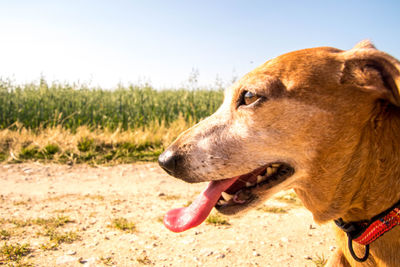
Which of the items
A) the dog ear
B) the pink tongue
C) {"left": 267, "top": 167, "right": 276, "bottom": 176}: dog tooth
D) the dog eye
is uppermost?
the dog ear

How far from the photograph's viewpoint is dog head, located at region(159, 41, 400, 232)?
209 cm

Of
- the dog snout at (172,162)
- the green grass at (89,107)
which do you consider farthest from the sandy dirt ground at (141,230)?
the green grass at (89,107)

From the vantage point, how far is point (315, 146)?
2.17 m

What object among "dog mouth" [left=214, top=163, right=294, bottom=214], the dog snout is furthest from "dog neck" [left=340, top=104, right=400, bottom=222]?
the dog snout

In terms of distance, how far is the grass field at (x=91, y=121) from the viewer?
6.91 meters

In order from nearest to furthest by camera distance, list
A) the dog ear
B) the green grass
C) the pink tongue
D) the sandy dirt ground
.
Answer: the dog ear
the pink tongue
the sandy dirt ground
the green grass

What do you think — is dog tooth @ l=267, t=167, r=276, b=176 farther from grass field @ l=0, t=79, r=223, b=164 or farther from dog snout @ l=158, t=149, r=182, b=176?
grass field @ l=0, t=79, r=223, b=164

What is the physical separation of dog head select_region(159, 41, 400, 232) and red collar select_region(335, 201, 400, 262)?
0.16 m

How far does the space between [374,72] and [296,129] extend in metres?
0.57

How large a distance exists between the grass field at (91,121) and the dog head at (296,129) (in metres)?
4.64

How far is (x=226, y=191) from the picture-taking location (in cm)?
248

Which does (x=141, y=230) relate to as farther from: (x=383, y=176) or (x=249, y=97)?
(x=383, y=176)

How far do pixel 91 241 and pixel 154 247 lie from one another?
0.62 metres

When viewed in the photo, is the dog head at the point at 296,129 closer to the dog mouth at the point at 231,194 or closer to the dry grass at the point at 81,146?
the dog mouth at the point at 231,194
